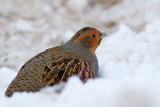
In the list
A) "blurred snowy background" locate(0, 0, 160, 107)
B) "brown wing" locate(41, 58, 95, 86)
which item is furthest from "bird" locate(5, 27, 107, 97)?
"blurred snowy background" locate(0, 0, 160, 107)

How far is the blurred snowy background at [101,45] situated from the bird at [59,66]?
18 centimetres

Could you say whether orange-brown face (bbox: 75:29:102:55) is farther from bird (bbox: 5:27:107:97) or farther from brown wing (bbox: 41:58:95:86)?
brown wing (bbox: 41:58:95:86)

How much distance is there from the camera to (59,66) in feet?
10.6

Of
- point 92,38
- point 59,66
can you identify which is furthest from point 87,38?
point 59,66

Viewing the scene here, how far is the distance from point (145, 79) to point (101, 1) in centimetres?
475

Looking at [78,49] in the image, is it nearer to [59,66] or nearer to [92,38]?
[92,38]

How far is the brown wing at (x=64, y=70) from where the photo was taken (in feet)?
10.2

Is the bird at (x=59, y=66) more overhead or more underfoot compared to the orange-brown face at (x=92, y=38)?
more underfoot

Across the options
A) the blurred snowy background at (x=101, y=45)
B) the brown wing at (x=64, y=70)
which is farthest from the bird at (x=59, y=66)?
the blurred snowy background at (x=101, y=45)

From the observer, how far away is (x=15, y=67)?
488 cm

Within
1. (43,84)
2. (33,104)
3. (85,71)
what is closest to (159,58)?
(85,71)

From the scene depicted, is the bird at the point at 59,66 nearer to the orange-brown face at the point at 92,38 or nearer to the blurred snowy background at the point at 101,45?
the orange-brown face at the point at 92,38

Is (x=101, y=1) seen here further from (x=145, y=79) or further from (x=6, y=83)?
(x=145, y=79)

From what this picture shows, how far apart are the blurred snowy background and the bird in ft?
0.58
